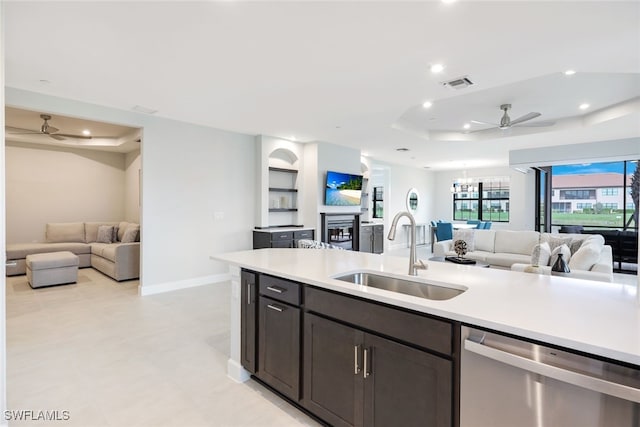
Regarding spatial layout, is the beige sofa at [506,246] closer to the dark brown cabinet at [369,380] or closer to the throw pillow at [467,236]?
the throw pillow at [467,236]

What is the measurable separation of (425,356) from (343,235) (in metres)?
5.82

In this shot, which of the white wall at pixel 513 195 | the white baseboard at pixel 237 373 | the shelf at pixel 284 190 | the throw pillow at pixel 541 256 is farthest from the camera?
the white wall at pixel 513 195

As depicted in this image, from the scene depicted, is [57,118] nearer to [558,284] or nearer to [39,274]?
[39,274]

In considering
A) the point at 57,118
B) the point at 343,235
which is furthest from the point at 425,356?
the point at 57,118

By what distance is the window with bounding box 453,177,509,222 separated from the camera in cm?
1075

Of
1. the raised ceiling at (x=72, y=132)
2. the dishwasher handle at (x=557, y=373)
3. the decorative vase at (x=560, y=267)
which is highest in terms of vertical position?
the raised ceiling at (x=72, y=132)

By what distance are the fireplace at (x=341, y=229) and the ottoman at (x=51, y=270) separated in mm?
4285

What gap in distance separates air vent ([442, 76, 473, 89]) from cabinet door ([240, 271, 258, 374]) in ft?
9.03

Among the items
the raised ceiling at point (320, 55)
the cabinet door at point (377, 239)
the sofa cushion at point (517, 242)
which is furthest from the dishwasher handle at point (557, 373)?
the cabinet door at point (377, 239)

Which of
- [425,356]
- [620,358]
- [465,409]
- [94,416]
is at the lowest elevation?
[94,416]

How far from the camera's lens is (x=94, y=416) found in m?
2.09

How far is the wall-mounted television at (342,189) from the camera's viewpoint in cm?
666

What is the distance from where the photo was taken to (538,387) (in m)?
1.18

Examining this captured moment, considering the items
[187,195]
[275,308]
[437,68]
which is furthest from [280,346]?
[187,195]
